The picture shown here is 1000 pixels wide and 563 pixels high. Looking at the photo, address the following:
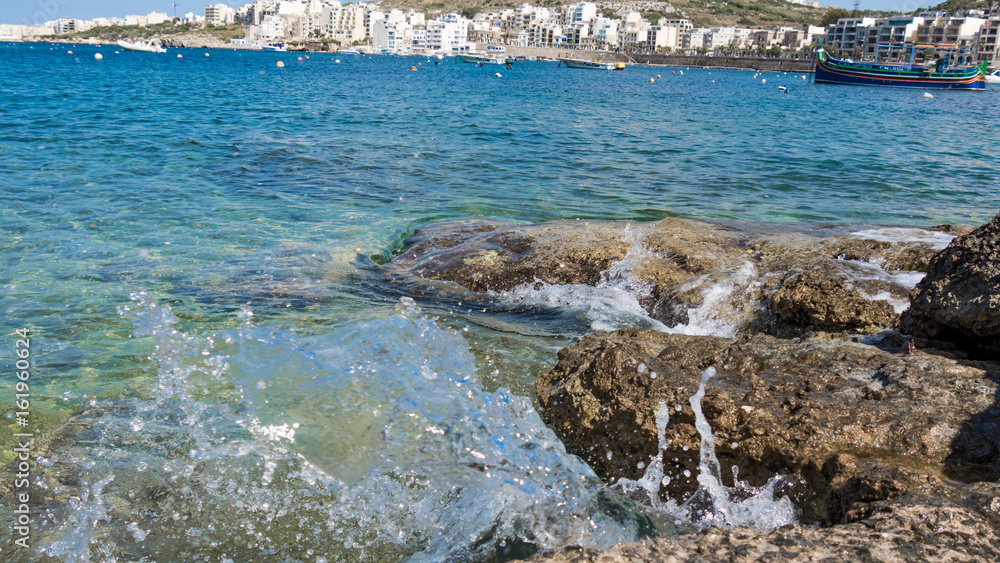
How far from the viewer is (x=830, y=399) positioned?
115 inches

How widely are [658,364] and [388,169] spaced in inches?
410

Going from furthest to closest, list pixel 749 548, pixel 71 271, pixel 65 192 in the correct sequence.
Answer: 1. pixel 65 192
2. pixel 71 271
3. pixel 749 548

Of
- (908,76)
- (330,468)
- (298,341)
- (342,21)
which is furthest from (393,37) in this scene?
(330,468)

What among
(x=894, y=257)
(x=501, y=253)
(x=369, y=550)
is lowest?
(x=369, y=550)

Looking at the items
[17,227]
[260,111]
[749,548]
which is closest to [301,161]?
[17,227]

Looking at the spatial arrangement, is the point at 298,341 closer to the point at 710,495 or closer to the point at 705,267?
the point at 710,495

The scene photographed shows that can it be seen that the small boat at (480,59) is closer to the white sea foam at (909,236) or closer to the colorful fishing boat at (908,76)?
the colorful fishing boat at (908,76)

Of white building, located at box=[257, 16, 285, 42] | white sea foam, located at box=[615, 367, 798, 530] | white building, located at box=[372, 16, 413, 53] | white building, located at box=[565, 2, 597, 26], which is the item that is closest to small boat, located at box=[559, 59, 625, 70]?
white building, located at box=[372, 16, 413, 53]

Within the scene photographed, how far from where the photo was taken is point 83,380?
13.9 ft

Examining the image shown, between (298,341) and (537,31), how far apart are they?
18235cm

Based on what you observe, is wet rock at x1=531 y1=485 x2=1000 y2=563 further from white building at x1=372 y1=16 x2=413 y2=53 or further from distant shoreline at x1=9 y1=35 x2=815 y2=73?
white building at x1=372 y1=16 x2=413 y2=53

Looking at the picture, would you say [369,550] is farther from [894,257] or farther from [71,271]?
[71,271]

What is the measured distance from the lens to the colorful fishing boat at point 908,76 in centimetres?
6450

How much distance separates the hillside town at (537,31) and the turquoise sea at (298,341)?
12614 centimetres
